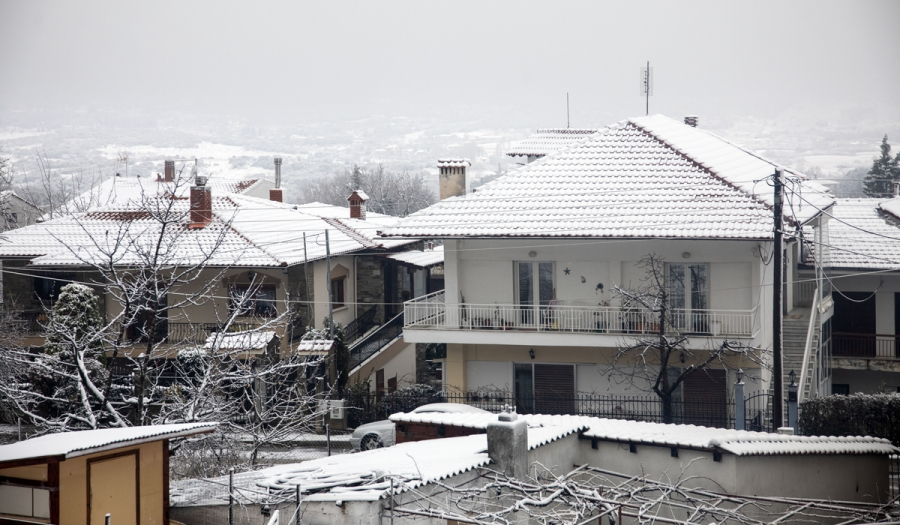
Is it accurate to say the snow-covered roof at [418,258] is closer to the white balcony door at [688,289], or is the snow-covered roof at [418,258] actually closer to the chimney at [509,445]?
the white balcony door at [688,289]

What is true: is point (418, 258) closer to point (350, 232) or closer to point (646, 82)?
point (350, 232)

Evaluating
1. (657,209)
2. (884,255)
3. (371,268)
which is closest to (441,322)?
(657,209)

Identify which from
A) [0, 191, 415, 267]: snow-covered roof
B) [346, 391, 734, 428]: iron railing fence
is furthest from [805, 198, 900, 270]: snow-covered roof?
[0, 191, 415, 267]: snow-covered roof

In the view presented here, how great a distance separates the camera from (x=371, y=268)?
104ft

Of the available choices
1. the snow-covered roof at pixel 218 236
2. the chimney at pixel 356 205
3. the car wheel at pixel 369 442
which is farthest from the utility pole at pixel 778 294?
the chimney at pixel 356 205

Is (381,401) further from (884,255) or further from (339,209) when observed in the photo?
(339,209)

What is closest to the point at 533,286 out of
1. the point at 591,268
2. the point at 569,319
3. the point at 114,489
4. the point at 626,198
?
the point at 569,319

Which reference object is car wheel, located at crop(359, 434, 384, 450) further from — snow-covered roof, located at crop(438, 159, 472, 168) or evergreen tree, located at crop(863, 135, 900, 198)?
evergreen tree, located at crop(863, 135, 900, 198)

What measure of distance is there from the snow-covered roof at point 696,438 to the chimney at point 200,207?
1544cm

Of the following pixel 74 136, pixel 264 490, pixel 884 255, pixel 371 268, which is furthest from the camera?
pixel 74 136

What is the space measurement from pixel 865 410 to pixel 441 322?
10259 millimetres

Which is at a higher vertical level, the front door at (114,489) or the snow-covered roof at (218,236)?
the snow-covered roof at (218,236)

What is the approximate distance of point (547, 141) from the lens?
127ft

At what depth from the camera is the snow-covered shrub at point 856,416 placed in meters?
19.0
